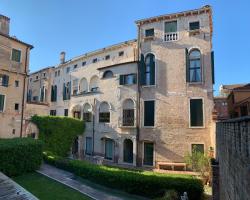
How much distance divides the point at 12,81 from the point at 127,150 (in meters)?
14.9

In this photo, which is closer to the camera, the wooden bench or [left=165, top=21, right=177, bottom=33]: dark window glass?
the wooden bench

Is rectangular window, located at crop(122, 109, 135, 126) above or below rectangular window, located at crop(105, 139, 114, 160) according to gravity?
above

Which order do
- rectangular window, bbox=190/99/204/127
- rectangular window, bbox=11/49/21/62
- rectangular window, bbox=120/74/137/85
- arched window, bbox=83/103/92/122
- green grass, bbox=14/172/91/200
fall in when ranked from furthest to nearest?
arched window, bbox=83/103/92/122, rectangular window, bbox=11/49/21/62, rectangular window, bbox=120/74/137/85, rectangular window, bbox=190/99/204/127, green grass, bbox=14/172/91/200

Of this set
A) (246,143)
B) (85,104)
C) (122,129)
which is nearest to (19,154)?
(122,129)

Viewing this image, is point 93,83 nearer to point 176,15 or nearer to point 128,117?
point 128,117

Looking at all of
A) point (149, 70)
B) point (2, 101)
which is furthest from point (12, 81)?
point (149, 70)

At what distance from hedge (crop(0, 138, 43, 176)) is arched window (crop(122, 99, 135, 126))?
9.57m

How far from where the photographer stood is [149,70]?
24000mm

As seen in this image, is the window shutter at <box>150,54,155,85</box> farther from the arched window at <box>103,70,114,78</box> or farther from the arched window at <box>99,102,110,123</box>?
the arched window at <box>99,102,110,123</box>

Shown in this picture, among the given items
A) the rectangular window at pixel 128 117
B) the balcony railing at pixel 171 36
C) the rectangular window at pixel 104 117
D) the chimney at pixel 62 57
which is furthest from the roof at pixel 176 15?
the chimney at pixel 62 57

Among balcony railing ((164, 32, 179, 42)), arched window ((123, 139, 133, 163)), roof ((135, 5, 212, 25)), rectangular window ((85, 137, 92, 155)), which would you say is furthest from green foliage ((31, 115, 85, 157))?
balcony railing ((164, 32, 179, 42))

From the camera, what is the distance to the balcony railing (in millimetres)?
23266

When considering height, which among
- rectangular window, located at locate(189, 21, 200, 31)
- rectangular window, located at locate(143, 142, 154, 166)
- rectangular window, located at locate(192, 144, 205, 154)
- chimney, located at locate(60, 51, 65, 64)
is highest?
chimney, located at locate(60, 51, 65, 64)

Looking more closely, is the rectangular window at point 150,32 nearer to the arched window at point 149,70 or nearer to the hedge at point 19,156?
the arched window at point 149,70
